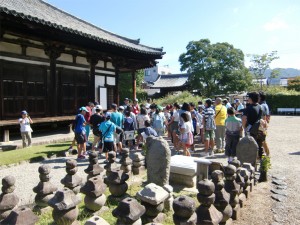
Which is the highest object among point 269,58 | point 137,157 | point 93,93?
point 269,58

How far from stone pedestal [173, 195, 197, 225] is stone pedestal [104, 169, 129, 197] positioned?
5.99ft

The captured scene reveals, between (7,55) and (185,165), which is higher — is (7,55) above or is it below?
above

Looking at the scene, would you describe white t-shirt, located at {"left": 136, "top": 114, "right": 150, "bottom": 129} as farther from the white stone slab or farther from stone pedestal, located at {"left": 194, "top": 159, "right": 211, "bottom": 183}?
stone pedestal, located at {"left": 194, "top": 159, "right": 211, "bottom": 183}

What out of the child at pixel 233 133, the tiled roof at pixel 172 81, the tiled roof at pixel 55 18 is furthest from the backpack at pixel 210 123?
the tiled roof at pixel 172 81

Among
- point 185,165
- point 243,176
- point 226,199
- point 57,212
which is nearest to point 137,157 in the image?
point 185,165

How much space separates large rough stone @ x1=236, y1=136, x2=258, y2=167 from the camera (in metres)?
6.20

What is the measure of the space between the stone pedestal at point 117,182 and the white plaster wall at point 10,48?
820 cm

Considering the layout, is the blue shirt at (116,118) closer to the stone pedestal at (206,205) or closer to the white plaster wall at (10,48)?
the white plaster wall at (10,48)

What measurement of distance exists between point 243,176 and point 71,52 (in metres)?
10.2

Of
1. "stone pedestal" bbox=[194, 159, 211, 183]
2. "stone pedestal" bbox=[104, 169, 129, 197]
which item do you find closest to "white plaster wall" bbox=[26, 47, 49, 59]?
"stone pedestal" bbox=[104, 169, 129, 197]

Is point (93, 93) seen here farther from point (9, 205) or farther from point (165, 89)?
point (165, 89)

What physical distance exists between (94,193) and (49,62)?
30.9 feet

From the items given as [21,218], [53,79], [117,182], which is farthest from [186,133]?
[53,79]

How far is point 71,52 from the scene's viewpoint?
1262cm
